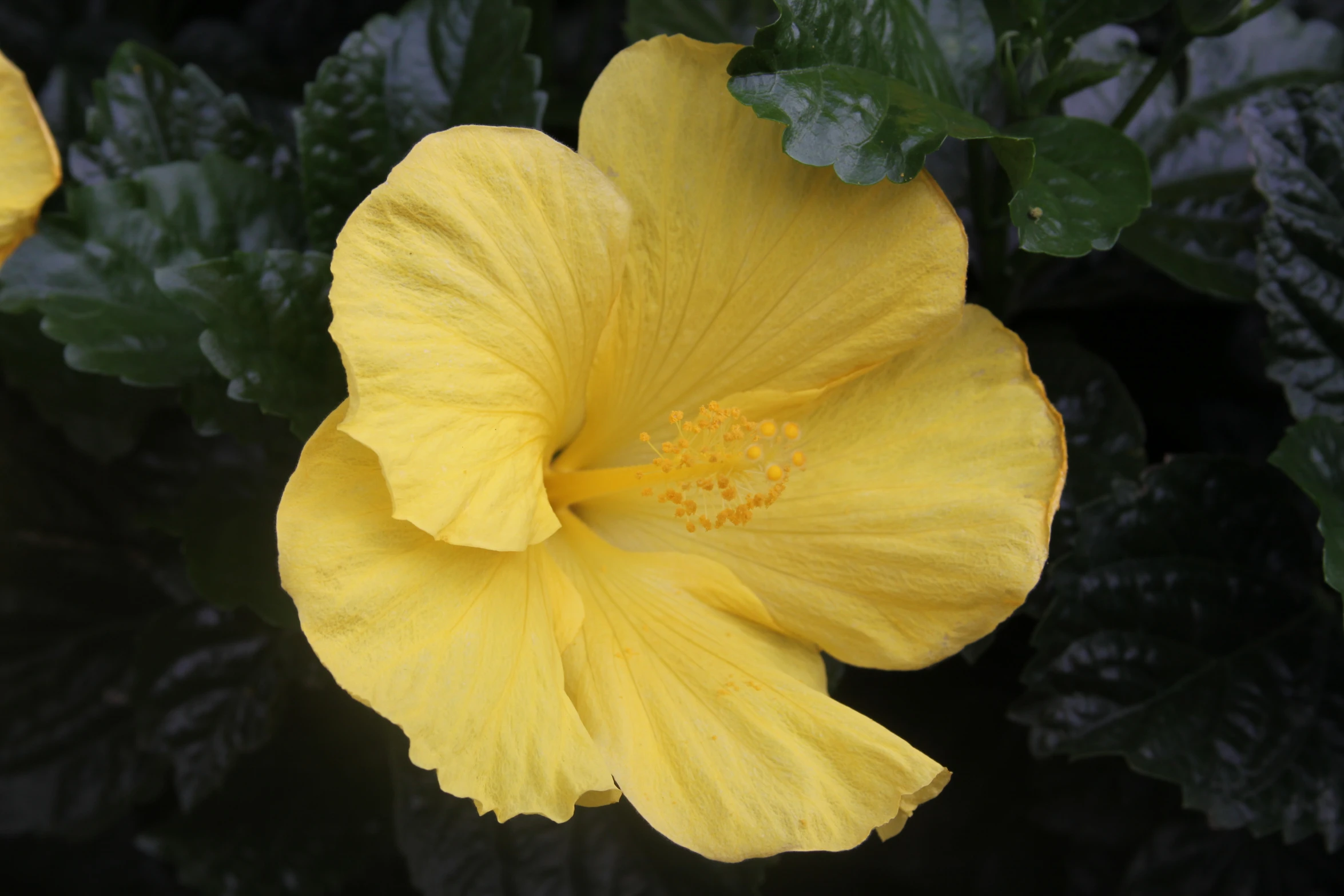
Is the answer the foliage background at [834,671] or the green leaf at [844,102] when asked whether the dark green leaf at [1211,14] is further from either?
the green leaf at [844,102]

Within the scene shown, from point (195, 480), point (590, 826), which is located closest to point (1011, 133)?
point (590, 826)

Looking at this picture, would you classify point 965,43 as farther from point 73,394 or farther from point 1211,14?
point 73,394

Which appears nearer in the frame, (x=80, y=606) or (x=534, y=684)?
(x=534, y=684)

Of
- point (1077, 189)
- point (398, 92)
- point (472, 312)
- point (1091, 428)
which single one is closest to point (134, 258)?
point (398, 92)

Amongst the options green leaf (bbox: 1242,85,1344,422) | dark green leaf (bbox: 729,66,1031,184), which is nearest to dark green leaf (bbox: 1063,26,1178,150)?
green leaf (bbox: 1242,85,1344,422)

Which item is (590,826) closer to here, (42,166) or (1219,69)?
(42,166)
